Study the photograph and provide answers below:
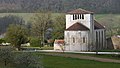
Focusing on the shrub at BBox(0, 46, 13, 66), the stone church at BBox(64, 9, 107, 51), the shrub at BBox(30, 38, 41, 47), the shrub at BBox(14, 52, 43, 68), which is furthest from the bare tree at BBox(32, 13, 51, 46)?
the shrub at BBox(14, 52, 43, 68)

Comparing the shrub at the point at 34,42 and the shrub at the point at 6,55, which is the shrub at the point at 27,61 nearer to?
the shrub at the point at 6,55

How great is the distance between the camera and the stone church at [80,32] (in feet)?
256

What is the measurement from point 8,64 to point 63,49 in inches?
1560

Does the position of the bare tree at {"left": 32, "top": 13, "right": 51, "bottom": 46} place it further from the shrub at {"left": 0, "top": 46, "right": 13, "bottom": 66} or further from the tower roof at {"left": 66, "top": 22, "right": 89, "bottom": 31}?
the shrub at {"left": 0, "top": 46, "right": 13, "bottom": 66}

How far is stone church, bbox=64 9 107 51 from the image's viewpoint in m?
77.9

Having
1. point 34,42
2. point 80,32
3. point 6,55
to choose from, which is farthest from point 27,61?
point 34,42

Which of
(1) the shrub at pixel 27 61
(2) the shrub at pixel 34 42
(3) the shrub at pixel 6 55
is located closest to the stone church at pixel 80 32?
(2) the shrub at pixel 34 42

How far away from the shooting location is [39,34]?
101 metres

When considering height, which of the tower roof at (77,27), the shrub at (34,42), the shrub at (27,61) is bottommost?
the shrub at (27,61)

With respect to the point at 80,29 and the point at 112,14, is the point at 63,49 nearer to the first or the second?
the point at 80,29

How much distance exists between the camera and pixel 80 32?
77938mm

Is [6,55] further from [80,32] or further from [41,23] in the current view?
[41,23]

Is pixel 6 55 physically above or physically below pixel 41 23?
below

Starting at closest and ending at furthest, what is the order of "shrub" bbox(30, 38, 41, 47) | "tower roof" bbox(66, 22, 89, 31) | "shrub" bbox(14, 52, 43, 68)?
"shrub" bbox(14, 52, 43, 68) < "tower roof" bbox(66, 22, 89, 31) < "shrub" bbox(30, 38, 41, 47)
